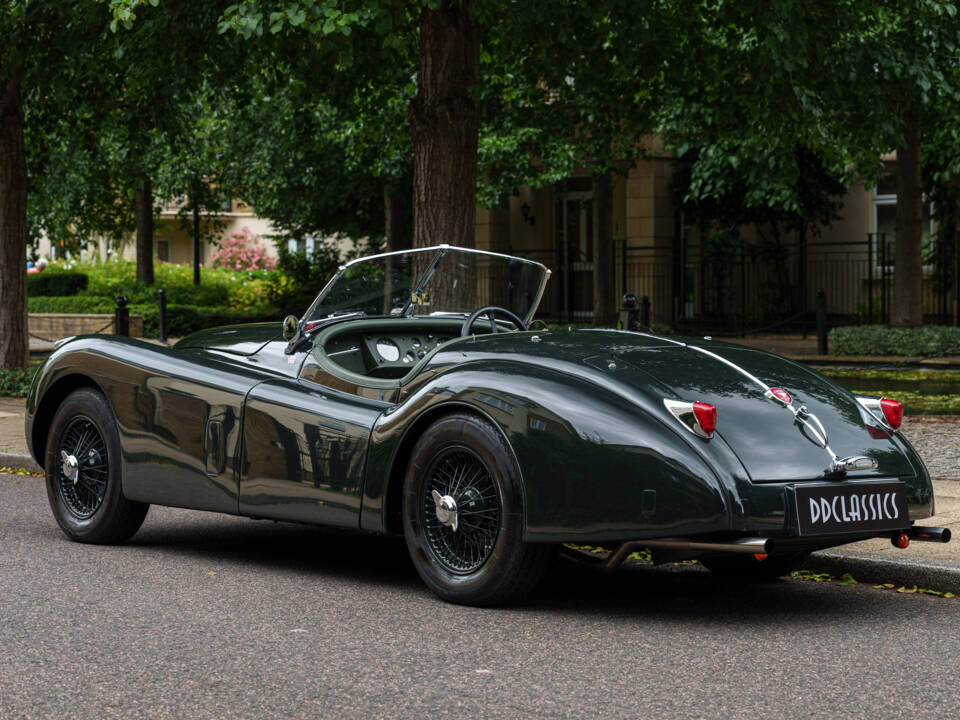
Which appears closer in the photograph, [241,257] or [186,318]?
[186,318]

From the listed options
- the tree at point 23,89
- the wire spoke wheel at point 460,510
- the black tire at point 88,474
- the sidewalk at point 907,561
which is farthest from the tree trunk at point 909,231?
the wire spoke wheel at point 460,510

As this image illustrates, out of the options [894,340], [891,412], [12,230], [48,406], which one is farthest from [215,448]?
[894,340]

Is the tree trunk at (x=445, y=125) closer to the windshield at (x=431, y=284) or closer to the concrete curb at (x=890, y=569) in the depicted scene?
the windshield at (x=431, y=284)

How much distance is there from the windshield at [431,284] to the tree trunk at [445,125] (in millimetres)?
3899

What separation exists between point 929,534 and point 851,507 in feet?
1.40

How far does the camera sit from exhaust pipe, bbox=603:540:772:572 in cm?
460

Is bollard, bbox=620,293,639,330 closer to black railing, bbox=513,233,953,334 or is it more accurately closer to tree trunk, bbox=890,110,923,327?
tree trunk, bbox=890,110,923,327

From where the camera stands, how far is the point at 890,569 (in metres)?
5.70

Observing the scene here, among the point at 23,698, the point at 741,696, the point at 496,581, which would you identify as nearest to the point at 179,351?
the point at 496,581

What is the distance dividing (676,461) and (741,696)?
0.97 m

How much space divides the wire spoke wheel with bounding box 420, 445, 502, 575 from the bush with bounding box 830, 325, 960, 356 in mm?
16293

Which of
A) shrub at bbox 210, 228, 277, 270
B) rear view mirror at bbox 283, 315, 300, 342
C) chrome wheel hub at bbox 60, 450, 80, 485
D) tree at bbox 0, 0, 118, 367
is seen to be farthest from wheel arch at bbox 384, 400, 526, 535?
shrub at bbox 210, 228, 277, 270

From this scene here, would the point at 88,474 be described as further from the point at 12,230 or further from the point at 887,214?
the point at 887,214

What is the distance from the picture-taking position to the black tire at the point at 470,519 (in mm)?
4941
